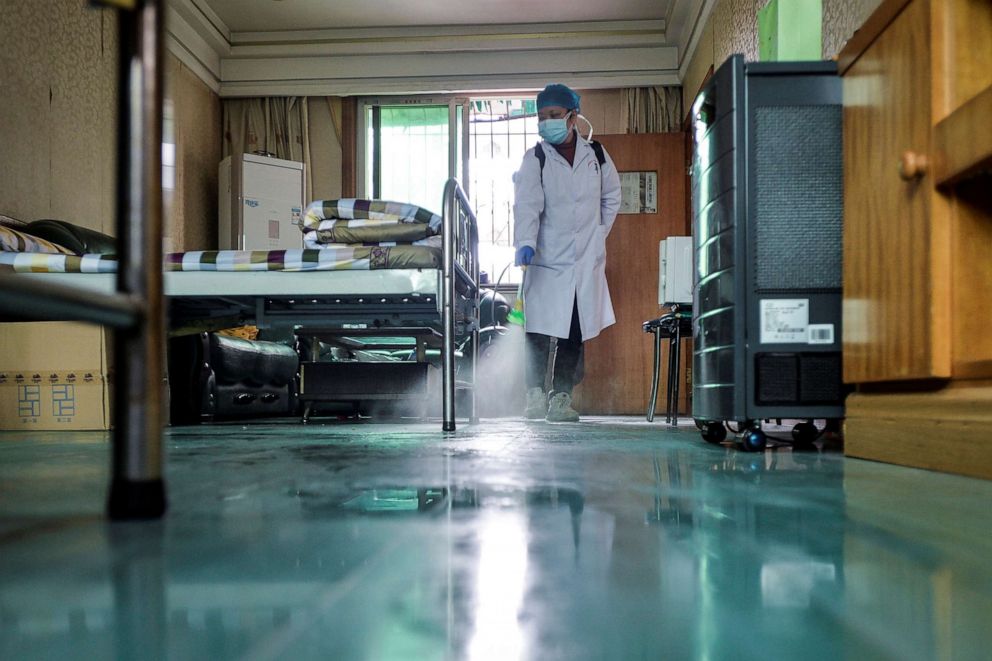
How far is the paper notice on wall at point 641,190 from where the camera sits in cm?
563

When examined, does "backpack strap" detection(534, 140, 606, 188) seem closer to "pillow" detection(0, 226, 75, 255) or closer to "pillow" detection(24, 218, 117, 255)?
"pillow" detection(24, 218, 117, 255)

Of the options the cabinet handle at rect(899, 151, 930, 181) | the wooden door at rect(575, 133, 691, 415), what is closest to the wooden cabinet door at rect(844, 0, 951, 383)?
the cabinet handle at rect(899, 151, 930, 181)

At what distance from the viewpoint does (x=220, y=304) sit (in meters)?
3.16

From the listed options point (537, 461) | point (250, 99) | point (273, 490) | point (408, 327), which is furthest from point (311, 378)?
point (250, 99)

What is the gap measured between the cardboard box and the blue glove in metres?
1.76

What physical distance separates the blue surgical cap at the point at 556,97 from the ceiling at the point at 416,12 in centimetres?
228

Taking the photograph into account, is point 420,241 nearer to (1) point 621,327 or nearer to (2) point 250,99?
(1) point 621,327

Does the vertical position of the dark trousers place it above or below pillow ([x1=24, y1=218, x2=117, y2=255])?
below

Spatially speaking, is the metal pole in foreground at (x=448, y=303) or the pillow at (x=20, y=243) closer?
the metal pole in foreground at (x=448, y=303)

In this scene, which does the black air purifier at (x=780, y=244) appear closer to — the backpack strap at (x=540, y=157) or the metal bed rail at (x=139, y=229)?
the metal bed rail at (x=139, y=229)

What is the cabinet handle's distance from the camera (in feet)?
4.13

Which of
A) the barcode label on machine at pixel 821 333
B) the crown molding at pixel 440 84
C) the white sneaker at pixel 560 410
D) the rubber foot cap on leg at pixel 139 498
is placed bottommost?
the white sneaker at pixel 560 410

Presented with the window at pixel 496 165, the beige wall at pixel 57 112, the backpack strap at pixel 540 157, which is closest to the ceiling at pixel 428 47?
the window at pixel 496 165

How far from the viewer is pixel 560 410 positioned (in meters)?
3.53
